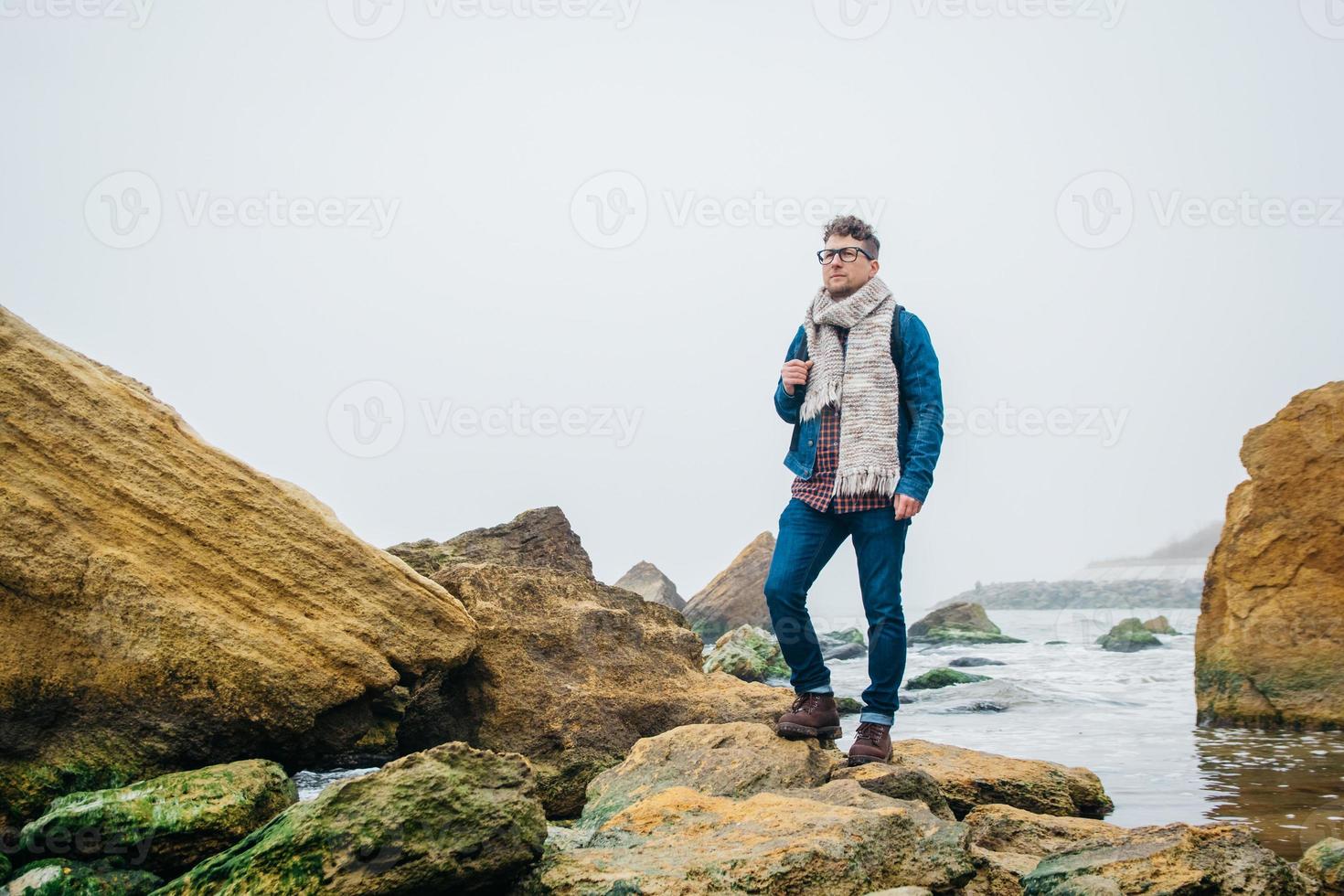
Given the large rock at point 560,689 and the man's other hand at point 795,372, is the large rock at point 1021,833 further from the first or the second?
the man's other hand at point 795,372

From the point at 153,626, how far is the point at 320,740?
104 cm

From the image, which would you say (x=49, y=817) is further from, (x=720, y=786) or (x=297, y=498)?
(x=720, y=786)

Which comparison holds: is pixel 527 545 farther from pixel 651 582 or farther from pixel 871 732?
pixel 651 582

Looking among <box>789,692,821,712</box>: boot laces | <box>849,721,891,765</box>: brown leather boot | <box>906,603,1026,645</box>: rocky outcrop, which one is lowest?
<box>906,603,1026,645</box>: rocky outcrop

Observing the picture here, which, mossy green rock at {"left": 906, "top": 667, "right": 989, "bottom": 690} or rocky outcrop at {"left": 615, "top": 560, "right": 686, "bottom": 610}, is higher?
rocky outcrop at {"left": 615, "top": 560, "right": 686, "bottom": 610}

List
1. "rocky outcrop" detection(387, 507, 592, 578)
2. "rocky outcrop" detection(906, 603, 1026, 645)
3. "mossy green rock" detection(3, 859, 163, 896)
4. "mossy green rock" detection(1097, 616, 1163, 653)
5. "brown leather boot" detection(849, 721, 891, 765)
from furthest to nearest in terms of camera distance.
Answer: "rocky outcrop" detection(906, 603, 1026, 645)
"mossy green rock" detection(1097, 616, 1163, 653)
"rocky outcrop" detection(387, 507, 592, 578)
"brown leather boot" detection(849, 721, 891, 765)
"mossy green rock" detection(3, 859, 163, 896)

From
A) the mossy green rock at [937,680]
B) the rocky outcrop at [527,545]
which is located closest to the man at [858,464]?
the rocky outcrop at [527,545]

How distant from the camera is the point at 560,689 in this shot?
20.0 ft

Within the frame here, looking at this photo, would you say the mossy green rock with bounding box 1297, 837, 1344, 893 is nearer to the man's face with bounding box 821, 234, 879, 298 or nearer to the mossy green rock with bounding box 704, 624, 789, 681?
the man's face with bounding box 821, 234, 879, 298

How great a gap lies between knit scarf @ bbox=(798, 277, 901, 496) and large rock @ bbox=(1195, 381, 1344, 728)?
599 cm

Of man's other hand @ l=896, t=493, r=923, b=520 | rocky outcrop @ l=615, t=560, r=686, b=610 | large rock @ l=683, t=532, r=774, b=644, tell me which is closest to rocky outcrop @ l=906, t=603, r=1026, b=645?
large rock @ l=683, t=532, r=774, b=644

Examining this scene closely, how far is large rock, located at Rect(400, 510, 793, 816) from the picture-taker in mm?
5906

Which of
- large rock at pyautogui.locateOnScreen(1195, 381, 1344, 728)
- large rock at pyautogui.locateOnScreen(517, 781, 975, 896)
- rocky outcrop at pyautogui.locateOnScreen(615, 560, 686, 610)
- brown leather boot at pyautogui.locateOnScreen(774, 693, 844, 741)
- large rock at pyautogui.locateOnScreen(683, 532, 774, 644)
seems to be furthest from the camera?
rocky outcrop at pyautogui.locateOnScreen(615, 560, 686, 610)

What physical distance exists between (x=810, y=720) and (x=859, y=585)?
74 cm
